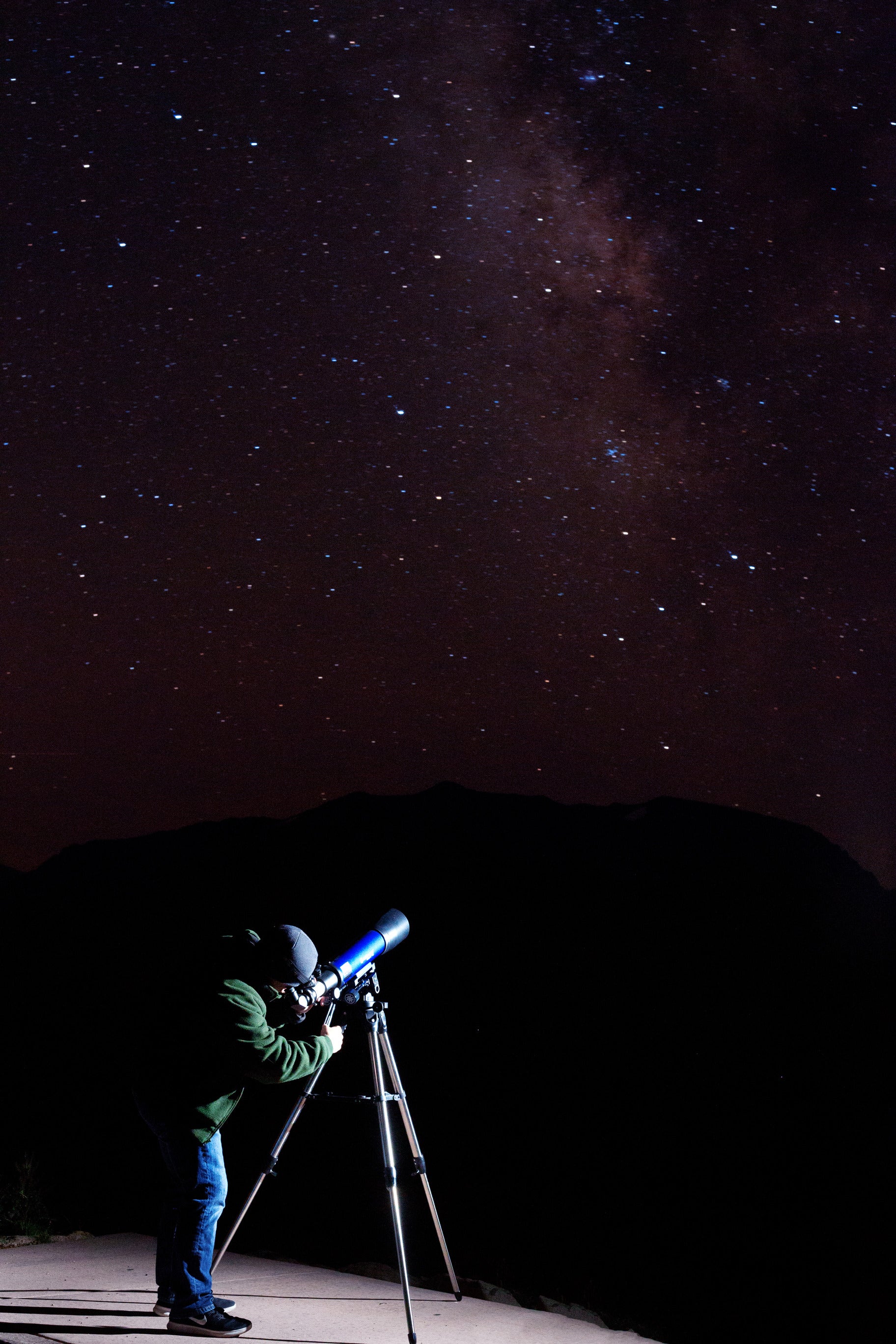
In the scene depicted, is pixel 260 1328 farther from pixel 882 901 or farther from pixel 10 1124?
pixel 882 901

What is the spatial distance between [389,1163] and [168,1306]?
0.84 metres

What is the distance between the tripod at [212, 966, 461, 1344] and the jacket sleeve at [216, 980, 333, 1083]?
22 centimetres

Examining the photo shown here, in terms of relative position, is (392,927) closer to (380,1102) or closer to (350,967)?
(350,967)

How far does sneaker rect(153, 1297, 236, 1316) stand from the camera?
3260mm

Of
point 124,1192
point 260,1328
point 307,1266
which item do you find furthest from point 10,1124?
point 260,1328

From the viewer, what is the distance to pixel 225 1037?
2.96 meters

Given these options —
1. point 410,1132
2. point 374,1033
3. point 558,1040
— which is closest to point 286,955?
point 374,1033

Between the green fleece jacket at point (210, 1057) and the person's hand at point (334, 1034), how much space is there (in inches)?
4.4

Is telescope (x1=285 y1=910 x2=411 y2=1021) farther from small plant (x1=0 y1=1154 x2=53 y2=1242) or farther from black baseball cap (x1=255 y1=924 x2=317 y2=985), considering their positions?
small plant (x1=0 y1=1154 x2=53 y2=1242)

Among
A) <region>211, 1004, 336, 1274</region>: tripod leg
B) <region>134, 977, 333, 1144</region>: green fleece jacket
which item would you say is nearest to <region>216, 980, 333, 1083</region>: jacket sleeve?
<region>134, 977, 333, 1144</region>: green fleece jacket

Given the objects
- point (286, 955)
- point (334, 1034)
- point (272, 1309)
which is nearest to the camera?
point (286, 955)

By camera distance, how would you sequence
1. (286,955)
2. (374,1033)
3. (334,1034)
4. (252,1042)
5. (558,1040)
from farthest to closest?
(558,1040) → (374,1033) → (334,1034) → (286,955) → (252,1042)

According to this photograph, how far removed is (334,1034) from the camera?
3199 mm

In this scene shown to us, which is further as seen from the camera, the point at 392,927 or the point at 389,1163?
the point at 392,927
